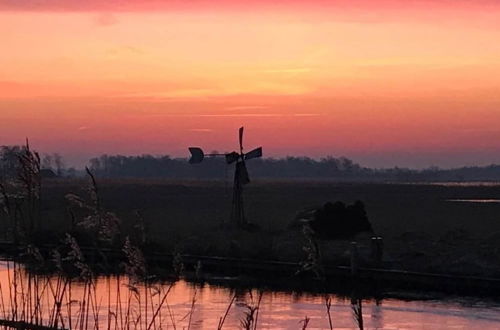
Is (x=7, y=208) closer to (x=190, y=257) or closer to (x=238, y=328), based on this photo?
(x=238, y=328)

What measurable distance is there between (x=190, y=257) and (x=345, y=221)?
8143mm

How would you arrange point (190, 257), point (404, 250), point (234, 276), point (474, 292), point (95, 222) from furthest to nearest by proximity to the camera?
1. point (404, 250)
2. point (190, 257)
3. point (234, 276)
4. point (474, 292)
5. point (95, 222)

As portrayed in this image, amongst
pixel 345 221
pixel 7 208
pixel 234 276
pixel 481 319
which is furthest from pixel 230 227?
pixel 7 208

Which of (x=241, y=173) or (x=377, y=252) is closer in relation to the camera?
(x=377, y=252)

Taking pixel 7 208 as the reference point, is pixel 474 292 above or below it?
below

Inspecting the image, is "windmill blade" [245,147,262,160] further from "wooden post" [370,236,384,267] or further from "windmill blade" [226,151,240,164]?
"wooden post" [370,236,384,267]

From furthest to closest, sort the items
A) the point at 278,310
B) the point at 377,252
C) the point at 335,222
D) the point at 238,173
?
the point at 238,173
the point at 335,222
the point at 377,252
the point at 278,310

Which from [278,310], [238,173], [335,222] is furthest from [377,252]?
[238,173]

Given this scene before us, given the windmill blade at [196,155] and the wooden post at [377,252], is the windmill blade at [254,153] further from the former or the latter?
the wooden post at [377,252]

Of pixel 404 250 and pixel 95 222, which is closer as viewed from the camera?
pixel 95 222

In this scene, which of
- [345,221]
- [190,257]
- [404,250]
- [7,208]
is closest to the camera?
[7,208]

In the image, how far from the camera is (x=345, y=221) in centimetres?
3528

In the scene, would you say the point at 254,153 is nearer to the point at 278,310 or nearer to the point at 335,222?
the point at 335,222

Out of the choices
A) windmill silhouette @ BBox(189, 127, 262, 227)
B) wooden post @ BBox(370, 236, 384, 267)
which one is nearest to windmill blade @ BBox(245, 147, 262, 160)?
windmill silhouette @ BBox(189, 127, 262, 227)
